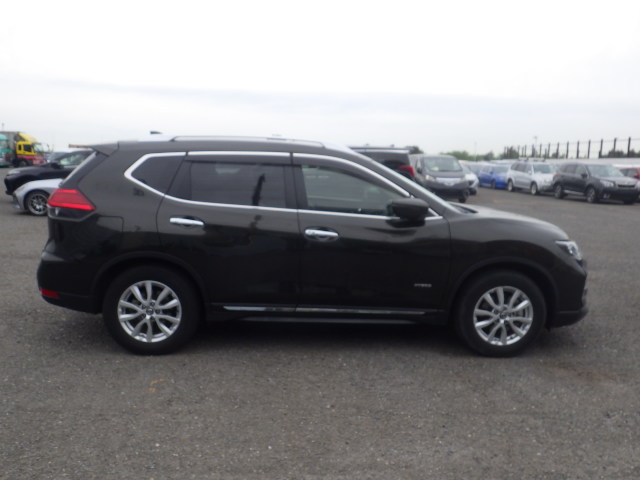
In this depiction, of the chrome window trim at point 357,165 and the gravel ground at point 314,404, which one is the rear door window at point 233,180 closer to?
the chrome window trim at point 357,165

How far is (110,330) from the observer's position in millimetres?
5438

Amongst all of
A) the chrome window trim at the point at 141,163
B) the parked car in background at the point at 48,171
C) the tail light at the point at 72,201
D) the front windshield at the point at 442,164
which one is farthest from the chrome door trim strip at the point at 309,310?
the front windshield at the point at 442,164

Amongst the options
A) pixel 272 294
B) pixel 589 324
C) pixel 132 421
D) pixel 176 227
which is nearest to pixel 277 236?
pixel 272 294

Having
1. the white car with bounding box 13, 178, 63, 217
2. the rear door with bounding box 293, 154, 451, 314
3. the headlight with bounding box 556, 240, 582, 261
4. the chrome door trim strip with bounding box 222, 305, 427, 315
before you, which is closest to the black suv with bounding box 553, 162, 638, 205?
the white car with bounding box 13, 178, 63, 217

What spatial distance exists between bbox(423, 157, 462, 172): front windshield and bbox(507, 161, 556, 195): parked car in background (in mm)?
7477

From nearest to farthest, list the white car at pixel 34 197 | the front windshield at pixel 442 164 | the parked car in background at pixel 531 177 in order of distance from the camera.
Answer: the white car at pixel 34 197 < the front windshield at pixel 442 164 < the parked car in background at pixel 531 177

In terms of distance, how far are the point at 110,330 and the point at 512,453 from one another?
3.25m

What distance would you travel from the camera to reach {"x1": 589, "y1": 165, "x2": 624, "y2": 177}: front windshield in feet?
88.4

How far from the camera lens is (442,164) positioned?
84.5 feet

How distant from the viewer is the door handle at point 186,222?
17.7 ft

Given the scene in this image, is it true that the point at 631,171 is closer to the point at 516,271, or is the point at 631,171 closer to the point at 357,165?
the point at 516,271

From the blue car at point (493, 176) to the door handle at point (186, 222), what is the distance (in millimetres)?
32875

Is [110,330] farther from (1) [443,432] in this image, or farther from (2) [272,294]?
(1) [443,432]

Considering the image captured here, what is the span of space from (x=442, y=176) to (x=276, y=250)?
20027mm
